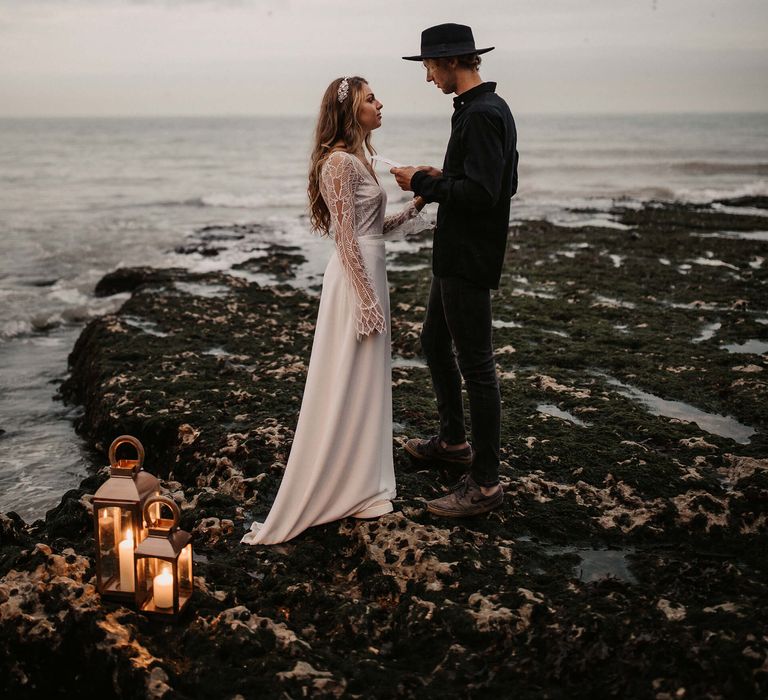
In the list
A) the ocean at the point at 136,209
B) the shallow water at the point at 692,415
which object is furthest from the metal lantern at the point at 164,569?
the shallow water at the point at 692,415

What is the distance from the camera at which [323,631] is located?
3.35m

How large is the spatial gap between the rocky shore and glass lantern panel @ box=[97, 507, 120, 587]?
131 mm

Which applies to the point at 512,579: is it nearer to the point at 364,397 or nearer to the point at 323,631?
the point at 323,631

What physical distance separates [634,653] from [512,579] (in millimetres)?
808

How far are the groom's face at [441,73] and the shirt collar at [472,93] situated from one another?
9 centimetres

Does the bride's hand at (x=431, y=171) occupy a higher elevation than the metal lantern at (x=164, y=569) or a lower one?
higher

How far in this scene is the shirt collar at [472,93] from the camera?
389 cm

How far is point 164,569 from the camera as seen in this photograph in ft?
10.7

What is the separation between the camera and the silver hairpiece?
4074mm

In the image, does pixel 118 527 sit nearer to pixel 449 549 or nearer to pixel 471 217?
pixel 449 549

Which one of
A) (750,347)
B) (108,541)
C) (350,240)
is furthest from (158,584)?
(750,347)

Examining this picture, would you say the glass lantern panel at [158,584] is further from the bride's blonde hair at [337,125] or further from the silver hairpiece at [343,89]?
the silver hairpiece at [343,89]

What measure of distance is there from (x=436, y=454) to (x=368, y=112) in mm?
2278

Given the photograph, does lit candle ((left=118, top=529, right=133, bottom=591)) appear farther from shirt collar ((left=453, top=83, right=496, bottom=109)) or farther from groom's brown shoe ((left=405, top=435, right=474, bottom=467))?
shirt collar ((left=453, top=83, right=496, bottom=109))
